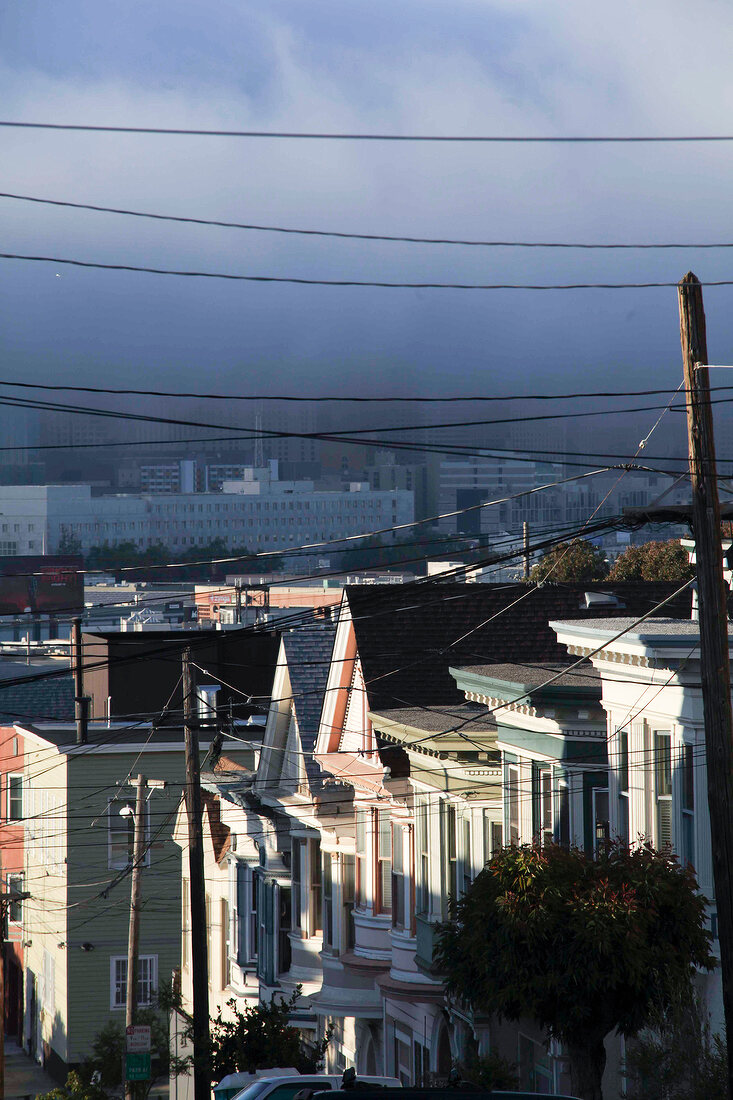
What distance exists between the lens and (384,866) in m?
34.1

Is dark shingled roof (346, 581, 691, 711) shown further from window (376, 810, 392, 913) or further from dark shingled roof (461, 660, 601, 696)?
dark shingled roof (461, 660, 601, 696)

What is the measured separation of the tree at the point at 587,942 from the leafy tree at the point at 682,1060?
54 centimetres

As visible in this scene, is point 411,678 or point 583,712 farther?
point 411,678

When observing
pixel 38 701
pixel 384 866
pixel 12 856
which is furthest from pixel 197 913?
pixel 38 701

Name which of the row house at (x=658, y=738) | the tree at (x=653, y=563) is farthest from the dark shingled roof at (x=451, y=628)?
the tree at (x=653, y=563)

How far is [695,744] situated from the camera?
2186 centimetres

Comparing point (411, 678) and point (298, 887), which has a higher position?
point (411, 678)

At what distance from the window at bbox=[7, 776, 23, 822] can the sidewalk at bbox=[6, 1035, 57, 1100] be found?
387 inches

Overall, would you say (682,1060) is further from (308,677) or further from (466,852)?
(308,677)

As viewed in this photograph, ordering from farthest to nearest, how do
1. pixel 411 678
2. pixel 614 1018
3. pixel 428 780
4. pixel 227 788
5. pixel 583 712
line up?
pixel 227 788, pixel 411 678, pixel 428 780, pixel 583 712, pixel 614 1018

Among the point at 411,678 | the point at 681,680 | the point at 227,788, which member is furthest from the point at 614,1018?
the point at 227,788

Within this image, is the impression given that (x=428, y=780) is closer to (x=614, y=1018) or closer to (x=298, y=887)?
(x=298, y=887)

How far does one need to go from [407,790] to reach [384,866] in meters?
2.75

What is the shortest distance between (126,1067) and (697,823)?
1910cm
